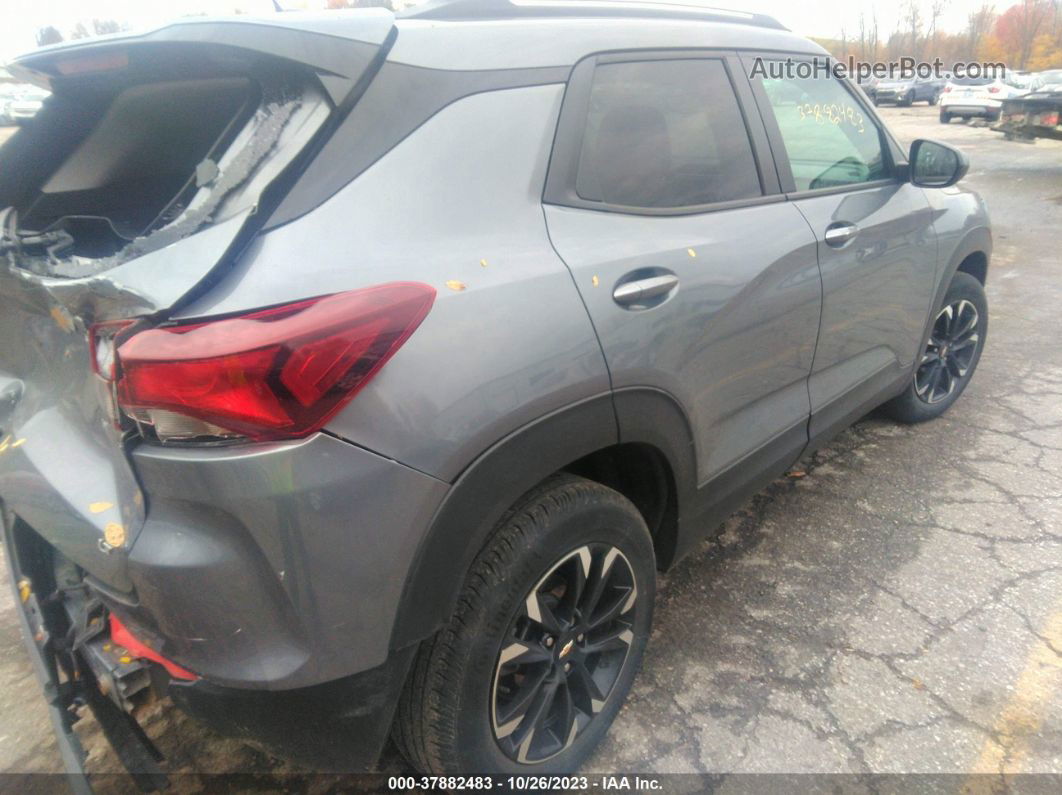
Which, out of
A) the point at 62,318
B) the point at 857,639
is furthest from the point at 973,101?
the point at 62,318

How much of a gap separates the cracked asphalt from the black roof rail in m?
1.86

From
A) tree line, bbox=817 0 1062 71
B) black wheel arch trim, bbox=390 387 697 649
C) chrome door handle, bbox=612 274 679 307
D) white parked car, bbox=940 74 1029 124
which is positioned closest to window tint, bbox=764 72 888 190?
chrome door handle, bbox=612 274 679 307

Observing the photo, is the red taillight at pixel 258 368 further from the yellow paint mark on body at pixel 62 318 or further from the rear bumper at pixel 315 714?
the rear bumper at pixel 315 714

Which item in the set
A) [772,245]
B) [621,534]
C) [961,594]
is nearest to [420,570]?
[621,534]

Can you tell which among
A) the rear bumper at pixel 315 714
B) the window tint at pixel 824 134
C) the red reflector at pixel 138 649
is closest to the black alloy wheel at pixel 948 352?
the window tint at pixel 824 134

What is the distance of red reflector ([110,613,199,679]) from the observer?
4.65 feet

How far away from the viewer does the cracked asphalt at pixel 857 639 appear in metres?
2.02

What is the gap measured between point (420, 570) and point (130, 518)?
549 millimetres

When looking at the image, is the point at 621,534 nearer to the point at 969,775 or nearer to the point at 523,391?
the point at 523,391

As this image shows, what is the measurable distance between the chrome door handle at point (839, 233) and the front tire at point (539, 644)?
4.01 feet

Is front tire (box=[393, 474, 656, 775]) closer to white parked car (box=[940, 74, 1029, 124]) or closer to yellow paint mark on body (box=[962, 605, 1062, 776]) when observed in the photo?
yellow paint mark on body (box=[962, 605, 1062, 776])

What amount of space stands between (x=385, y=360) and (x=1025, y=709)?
2.04 meters

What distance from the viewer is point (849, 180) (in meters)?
2.78

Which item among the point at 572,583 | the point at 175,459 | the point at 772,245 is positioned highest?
the point at 175,459
